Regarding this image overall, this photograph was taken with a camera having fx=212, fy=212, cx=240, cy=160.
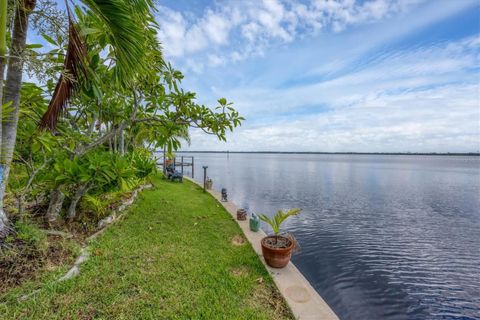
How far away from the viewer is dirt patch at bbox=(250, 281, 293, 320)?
9.17ft

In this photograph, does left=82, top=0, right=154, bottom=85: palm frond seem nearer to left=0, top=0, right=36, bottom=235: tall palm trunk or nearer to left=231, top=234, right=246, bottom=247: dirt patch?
left=0, top=0, right=36, bottom=235: tall palm trunk

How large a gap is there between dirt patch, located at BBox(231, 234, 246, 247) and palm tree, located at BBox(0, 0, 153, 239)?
409cm

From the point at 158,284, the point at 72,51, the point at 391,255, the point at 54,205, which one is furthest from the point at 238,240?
the point at 391,255

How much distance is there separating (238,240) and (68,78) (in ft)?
15.0

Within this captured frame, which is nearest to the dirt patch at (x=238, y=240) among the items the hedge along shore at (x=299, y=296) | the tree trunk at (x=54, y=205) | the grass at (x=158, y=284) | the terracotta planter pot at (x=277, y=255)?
the grass at (x=158, y=284)

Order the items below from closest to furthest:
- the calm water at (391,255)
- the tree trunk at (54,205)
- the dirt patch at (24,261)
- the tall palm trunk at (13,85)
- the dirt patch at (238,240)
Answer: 1. the tall palm trunk at (13,85)
2. the dirt patch at (24,261)
3. the tree trunk at (54,205)
4. the calm water at (391,255)
5. the dirt patch at (238,240)

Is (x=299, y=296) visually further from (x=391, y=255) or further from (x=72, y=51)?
(x=391, y=255)

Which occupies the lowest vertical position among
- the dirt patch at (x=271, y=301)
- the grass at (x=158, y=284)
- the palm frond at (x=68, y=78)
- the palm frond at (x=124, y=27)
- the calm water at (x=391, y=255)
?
the calm water at (x=391, y=255)

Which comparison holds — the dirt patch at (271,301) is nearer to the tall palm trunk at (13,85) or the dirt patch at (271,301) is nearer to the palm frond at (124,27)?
the palm frond at (124,27)

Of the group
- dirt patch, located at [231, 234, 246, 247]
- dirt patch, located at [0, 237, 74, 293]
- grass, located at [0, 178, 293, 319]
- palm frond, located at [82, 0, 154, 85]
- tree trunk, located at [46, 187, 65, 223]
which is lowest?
dirt patch, located at [231, 234, 246, 247]

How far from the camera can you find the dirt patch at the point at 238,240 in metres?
5.03

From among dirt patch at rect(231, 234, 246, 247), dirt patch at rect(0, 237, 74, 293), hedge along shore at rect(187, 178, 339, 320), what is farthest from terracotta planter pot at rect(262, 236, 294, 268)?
dirt patch at rect(0, 237, 74, 293)

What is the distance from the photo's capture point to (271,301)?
3031 mm

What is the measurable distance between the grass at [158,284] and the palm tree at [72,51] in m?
1.62
